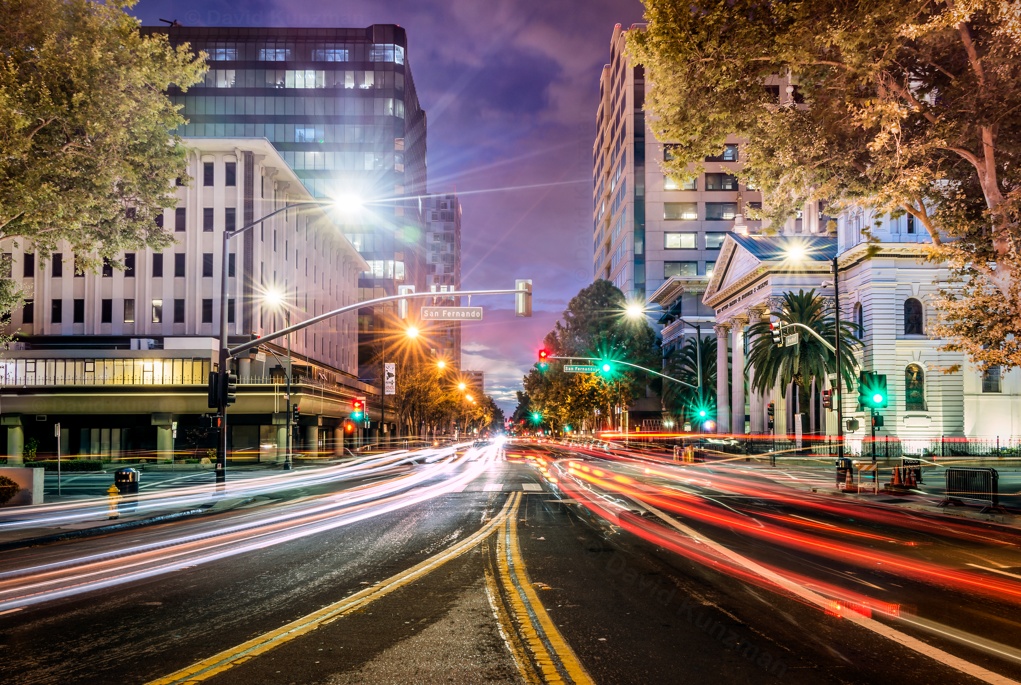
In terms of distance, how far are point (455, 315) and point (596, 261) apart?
121 m

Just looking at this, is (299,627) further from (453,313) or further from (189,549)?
(453,313)

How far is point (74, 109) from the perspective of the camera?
62.3ft

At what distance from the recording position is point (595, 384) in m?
79.2

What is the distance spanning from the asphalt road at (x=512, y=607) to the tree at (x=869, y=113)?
711 centimetres

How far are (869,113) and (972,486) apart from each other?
11443mm

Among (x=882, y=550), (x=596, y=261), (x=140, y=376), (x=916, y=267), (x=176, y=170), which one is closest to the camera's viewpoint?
(x=882, y=550)

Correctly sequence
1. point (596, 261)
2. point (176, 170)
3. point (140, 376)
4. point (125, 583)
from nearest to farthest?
point (125, 583)
point (176, 170)
point (140, 376)
point (596, 261)

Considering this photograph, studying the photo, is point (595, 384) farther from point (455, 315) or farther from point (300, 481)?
point (455, 315)

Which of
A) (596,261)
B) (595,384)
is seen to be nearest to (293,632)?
(595,384)

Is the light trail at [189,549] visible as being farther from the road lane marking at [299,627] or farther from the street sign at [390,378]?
the street sign at [390,378]

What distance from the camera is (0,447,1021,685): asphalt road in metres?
6.32

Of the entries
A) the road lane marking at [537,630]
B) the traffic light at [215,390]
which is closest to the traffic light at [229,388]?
the traffic light at [215,390]

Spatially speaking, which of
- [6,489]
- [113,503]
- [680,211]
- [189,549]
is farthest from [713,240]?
[189,549]

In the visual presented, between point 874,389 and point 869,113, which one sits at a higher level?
point 869,113
